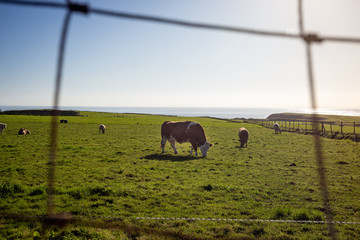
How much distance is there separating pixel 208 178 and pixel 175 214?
393cm

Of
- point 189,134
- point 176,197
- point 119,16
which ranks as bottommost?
point 176,197

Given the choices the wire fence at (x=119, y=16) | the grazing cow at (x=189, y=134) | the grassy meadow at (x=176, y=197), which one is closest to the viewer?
the wire fence at (x=119, y=16)

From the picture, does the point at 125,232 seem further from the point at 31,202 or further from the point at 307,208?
the point at 307,208

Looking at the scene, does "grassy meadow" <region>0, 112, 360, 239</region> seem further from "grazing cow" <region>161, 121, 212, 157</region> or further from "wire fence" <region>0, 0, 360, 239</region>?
"grazing cow" <region>161, 121, 212, 157</region>

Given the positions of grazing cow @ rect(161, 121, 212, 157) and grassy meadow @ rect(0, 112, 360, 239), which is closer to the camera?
grassy meadow @ rect(0, 112, 360, 239)

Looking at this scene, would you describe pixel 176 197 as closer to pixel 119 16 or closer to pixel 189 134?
pixel 119 16

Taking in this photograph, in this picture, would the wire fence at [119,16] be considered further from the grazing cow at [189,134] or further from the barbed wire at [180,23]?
the grazing cow at [189,134]

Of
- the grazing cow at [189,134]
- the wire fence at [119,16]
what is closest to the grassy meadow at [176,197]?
the wire fence at [119,16]

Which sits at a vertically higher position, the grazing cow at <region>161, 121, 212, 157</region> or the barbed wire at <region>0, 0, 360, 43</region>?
the barbed wire at <region>0, 0, 360, 43</region>

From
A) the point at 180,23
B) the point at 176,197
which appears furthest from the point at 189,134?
the point at 180,23

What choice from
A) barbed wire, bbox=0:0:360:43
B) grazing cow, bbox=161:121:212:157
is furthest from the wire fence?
grazing cow, bbox=161:121:212:157

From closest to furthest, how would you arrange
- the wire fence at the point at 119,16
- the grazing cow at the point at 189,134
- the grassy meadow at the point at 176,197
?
1. the wire fence at the point at 119,16
2. the grassy meadow at the point at 176,197
3. the grazing cow at the point at 189,134

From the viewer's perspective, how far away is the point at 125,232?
518 cm

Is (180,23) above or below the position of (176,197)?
above
